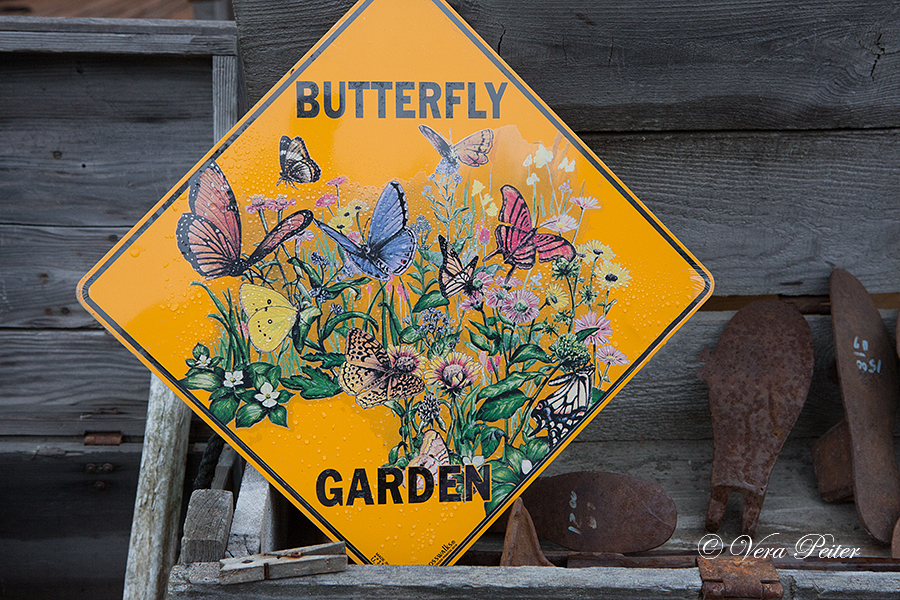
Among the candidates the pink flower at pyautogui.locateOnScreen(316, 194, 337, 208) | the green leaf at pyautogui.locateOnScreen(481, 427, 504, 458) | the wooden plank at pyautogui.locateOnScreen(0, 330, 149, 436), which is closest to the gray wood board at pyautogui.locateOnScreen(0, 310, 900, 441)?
the wooden plank at pyautogui.locateOnScreen(0, 330, 149, 436)

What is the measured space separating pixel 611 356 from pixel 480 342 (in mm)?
196

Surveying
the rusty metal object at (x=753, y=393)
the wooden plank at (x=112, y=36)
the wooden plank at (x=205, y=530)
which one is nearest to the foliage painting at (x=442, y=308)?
the wooden plank at (x=205, y=530)

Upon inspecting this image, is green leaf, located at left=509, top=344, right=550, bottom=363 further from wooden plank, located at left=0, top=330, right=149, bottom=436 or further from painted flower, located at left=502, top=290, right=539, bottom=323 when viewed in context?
wooden plank, located at left=0, top=330, right=149, bottom=436

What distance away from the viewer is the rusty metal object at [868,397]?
93 cm

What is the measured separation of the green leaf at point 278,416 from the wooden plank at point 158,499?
1.07ft

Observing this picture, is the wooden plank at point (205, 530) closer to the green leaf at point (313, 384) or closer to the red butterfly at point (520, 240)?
the green leaf at point (313, 384)

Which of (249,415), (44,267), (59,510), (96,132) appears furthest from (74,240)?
(249,415)

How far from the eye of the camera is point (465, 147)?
85 cm

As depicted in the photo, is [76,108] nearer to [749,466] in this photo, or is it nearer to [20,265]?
[20,265]

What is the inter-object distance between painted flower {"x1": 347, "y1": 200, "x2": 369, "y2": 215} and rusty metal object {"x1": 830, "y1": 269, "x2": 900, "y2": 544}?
0.84m

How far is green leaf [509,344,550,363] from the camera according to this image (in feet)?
2.88

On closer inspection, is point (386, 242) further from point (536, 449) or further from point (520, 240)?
point (536, 449)

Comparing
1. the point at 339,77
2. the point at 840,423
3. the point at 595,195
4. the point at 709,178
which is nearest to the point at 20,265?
the point at 339,77

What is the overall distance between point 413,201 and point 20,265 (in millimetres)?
892
